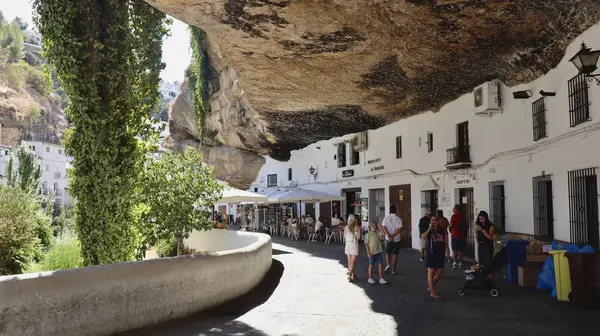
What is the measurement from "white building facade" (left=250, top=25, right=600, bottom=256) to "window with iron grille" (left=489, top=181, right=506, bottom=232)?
28 millimetres

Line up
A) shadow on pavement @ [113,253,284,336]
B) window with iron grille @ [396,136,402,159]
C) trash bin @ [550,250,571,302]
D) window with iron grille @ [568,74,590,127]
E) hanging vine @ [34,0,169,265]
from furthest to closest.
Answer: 1. window with iron grille @ [396,136,402,159]
2. hanging vine @ [34,0,169,265]
3. window with iron grille @ [568,74,590,127]
4. trash bin @ [550,250,571,302]
5. shadow on pavement @ [113,253,284,336]

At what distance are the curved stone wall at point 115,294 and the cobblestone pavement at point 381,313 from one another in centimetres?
26

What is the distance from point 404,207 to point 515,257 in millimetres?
9115

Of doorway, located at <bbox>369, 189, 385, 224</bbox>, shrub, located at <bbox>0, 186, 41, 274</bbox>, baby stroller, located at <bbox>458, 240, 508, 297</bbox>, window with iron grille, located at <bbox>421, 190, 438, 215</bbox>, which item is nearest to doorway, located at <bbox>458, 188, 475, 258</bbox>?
window with iron grille, located at <bbox>421, 190, 438, 215</bbox>

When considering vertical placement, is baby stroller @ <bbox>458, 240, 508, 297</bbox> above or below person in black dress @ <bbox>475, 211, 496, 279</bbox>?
below

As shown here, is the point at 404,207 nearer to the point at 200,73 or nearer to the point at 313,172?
the point at 313,172

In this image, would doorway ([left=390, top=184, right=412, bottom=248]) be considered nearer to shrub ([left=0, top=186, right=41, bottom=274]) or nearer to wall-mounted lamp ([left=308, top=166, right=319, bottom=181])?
wall-mounted lamp ([left=308, top=166, right=319, bottom=181])

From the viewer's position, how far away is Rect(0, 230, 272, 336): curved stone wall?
528cm

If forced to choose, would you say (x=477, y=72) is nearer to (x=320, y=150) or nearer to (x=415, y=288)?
(x=415, y=288)

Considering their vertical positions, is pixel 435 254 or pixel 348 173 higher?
pixel 348 173

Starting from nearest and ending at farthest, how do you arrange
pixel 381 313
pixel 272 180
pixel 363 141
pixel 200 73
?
1. pixel 381 313
2. pixel 363 141
3. pixel 200 73
4. pixel 272 180

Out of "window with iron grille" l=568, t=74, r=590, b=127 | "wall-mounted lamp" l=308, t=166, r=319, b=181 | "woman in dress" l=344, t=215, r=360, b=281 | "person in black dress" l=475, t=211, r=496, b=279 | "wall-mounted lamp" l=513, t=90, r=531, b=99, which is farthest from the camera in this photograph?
"wall-mounted lamp" l=308, t=166, r=319, b=181

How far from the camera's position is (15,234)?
1135 cm

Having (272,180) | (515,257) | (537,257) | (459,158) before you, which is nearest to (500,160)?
(459,158)
